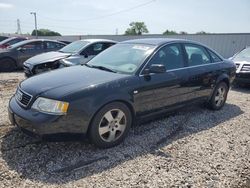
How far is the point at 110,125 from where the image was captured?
383cm

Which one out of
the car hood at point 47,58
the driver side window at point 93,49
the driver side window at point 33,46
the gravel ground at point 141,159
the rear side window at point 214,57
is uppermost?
the rear side window at point 214,57

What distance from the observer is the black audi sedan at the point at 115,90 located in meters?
3.41

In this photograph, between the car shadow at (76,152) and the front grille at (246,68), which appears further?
the front grille at (246,68)

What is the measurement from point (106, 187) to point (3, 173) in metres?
1.22

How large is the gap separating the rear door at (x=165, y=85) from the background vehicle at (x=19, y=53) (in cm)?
805

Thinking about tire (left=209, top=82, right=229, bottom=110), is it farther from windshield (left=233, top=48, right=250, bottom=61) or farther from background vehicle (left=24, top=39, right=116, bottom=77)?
background vehicle (left=24, top=39, right=116, bottom=77)

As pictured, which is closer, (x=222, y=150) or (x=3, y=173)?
(x=3, y=173)

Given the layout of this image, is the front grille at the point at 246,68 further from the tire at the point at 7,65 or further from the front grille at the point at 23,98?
the tire at the point at 7,65

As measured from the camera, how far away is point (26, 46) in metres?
11.2

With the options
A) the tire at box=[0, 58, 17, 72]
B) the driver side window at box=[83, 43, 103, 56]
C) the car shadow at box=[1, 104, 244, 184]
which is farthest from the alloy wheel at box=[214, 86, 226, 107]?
the tire at box=[0, 58, 17, 72]

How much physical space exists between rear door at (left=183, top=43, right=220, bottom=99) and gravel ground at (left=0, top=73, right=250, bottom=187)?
80 centimetres

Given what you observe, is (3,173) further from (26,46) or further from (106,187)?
(26,46)

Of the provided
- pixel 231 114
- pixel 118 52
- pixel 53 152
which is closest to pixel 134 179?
pixel 53 152

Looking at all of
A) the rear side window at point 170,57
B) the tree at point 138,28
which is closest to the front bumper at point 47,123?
the rear side window at point 170,57
